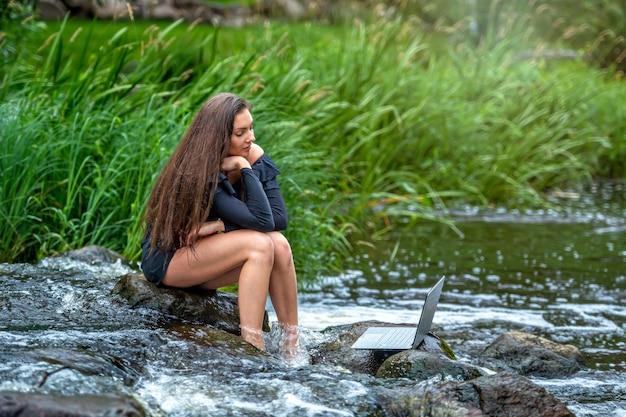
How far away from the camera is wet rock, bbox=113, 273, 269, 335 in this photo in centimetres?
488

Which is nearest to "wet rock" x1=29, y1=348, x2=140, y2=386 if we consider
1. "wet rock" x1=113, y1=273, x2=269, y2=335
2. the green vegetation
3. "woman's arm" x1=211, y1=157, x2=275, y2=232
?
"wet rock" x1=113, y1=273, x2=269, y2=335

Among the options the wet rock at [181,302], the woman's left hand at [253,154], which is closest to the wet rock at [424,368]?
the wet rock at [181,302]

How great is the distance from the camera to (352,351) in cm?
483

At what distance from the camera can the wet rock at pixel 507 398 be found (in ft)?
12.9

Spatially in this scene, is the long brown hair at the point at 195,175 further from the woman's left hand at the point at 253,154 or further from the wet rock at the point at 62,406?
the wet rock at the point at 62,406

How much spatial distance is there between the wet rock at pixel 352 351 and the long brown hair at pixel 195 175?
862 millimetres

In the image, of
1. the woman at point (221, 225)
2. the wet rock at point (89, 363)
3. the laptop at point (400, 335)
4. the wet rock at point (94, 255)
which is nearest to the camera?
the wet rock at point (89, 363)

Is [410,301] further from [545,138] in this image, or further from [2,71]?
[545,138]

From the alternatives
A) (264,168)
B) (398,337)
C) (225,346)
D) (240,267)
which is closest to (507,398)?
(398,337)

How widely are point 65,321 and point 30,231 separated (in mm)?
1868

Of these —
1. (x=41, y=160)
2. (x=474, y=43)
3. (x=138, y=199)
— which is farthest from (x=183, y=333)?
(x=474, y=43)

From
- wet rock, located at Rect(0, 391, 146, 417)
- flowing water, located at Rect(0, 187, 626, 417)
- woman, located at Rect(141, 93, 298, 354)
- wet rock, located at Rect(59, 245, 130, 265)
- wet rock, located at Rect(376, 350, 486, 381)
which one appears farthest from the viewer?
wet rock, located at Rect(59, 245, 130, 265)

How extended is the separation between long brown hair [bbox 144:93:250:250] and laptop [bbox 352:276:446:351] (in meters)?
0.99

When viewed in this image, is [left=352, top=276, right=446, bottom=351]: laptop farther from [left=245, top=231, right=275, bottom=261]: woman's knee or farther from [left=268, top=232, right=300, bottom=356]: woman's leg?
[left=245, top=231, right=275, bottom=261]: woman's knee
